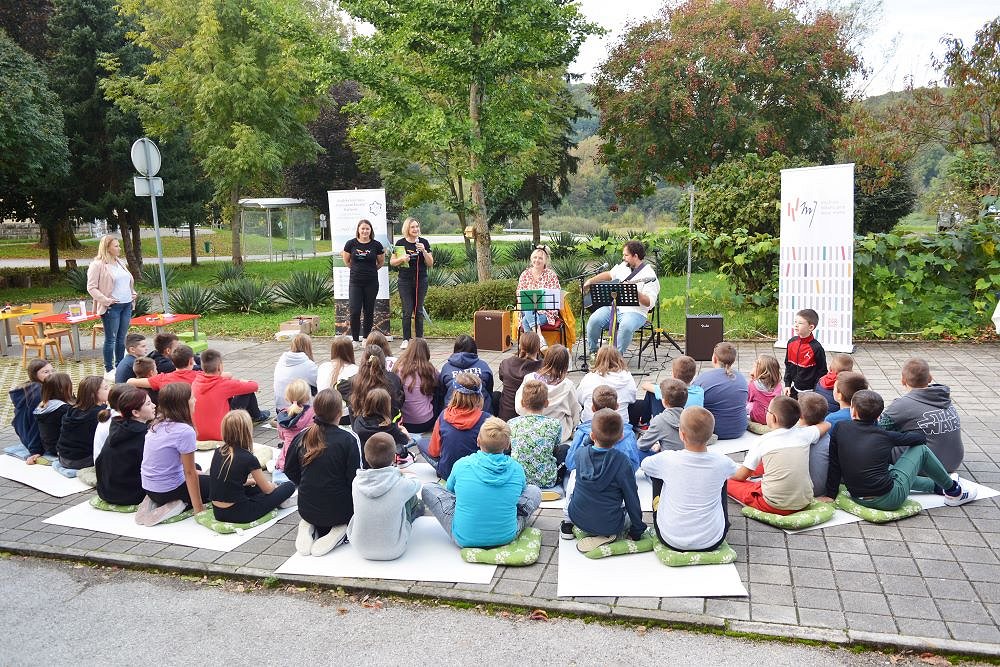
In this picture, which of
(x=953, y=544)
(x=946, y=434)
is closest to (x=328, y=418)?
(x=953, y=544)

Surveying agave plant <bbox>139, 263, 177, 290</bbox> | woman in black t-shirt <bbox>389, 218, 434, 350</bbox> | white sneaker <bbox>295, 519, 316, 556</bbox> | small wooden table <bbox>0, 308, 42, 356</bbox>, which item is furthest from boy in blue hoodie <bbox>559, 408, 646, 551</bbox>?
agave plant <bbox>139, 263, 177, 290</bbox>

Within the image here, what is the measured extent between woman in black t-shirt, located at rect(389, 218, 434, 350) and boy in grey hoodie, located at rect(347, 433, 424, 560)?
245 inches

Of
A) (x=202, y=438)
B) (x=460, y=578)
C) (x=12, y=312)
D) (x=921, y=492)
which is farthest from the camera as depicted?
(x=12, y=312)

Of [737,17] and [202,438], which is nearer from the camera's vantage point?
[202,438]

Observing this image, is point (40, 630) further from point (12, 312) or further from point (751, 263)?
point (751, 263)

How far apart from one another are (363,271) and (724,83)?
Answer: 13323 millimetres

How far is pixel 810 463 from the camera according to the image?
18.1 feet

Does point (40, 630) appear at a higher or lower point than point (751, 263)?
lower

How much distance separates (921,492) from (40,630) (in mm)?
5810

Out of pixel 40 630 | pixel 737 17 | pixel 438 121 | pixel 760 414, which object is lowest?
pixel 40 630

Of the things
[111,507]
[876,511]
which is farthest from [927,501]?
[111,507]

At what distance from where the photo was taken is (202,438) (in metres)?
7.33

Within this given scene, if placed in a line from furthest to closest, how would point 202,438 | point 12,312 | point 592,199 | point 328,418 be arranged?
1. point 592,199
2. point 12,312
3. point 202,438
4. point 328,418

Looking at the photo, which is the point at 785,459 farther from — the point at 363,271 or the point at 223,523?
the point at 363,271
